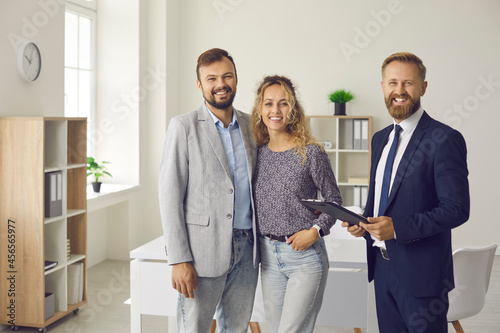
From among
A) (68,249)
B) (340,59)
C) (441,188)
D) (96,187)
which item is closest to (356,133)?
(340,59)

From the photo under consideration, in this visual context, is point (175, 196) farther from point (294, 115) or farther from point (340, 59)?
point (340, 59)

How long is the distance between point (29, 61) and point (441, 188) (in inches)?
133

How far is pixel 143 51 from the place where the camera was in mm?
6090

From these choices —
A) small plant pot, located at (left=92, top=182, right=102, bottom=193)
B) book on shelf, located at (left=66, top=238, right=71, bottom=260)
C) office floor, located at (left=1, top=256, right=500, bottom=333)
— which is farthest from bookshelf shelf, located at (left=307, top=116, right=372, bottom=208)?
book on shelf, located at (left=66, top=238, right=71, bottom=260)

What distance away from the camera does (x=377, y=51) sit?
6.24 metres

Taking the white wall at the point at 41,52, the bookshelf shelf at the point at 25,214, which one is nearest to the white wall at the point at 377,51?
the white wall at the point at 41,52

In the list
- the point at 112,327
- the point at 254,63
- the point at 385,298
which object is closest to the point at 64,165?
the point at 112,327

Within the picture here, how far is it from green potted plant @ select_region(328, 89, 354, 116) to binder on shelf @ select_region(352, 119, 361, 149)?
0.18m

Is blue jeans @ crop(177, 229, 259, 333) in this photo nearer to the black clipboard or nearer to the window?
the black clipboard

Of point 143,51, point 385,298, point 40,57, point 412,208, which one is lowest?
point 385,298

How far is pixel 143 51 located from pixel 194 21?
918 millimetres

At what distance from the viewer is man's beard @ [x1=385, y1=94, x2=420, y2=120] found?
198 cm

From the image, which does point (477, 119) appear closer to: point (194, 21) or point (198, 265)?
point (194, 21)

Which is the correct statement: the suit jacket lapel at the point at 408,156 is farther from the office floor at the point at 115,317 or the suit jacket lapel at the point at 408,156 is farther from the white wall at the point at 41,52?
the white wall at the point at 41,52
